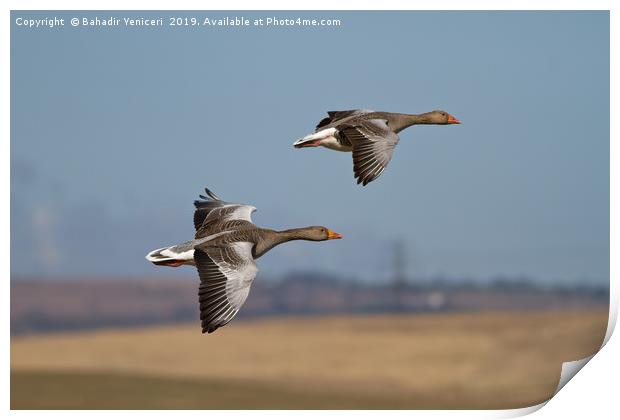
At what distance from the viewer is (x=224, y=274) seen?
4.03 meters

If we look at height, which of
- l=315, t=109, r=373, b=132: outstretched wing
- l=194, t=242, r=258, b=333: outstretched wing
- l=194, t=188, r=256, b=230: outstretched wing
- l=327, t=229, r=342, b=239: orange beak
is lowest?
l=194, t=242, r=258, b=333: outstretched wing

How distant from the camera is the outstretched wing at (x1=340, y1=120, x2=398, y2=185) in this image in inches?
172

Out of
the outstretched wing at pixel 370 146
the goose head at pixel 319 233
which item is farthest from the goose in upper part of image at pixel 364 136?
the goose head at pixel 319 233

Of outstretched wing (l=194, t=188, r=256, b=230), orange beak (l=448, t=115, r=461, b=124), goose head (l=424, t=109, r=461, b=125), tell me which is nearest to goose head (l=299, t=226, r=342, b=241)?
outstretched wing (l=194, t=188, r=256, b=230)

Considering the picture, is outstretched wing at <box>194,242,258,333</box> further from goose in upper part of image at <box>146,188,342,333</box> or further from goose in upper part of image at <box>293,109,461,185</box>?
goose in upper part of image at <box>293,109,461,185</box>

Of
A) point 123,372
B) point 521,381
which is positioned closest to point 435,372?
point 521,381

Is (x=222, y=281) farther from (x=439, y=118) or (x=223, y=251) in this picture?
(x=439, y=118)

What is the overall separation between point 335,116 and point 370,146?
19.9 inches

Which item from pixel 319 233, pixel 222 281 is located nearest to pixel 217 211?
pixel 319 233

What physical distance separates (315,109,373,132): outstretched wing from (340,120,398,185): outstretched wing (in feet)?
0.64

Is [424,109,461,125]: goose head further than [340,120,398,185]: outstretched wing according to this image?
Yes

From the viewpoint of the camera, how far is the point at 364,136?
460cm
